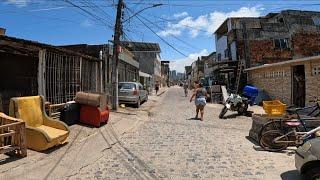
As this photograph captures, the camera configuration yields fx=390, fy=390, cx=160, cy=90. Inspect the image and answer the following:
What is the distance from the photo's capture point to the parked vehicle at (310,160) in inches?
241

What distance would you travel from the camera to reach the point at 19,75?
11.8 metres

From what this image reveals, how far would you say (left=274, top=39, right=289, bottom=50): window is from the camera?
3900cm

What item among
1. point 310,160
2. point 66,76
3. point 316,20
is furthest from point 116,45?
point 316,20

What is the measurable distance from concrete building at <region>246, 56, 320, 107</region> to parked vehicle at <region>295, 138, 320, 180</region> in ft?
45.8

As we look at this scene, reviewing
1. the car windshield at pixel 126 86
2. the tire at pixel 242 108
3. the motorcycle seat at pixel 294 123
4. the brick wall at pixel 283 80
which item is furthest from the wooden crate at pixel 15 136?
the car windshield at pixel 126 86

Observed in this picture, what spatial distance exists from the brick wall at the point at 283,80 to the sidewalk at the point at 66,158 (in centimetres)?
1175

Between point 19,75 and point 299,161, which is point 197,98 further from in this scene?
point 299,161

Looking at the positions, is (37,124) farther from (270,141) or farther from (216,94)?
(216,94)

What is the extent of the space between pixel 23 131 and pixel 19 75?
12.4 feet

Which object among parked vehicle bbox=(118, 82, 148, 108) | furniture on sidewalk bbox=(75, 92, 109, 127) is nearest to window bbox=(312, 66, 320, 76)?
parked vehicle bbox=(118, 82, 148, 108)

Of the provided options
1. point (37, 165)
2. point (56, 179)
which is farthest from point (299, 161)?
point (37, 165)

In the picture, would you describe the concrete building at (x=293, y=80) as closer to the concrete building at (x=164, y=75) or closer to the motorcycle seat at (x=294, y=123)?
the motorcycle seat at (x=294, y=123)

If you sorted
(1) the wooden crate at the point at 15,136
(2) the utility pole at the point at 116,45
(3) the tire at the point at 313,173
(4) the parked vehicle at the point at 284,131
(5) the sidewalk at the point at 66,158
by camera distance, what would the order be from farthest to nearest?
(2) the utility pole at the point at 116,45 < (4) the parked vehicle at the point at 284,131 < (1) the wooden crate at the point at 15,136 < (5) the sidewalk at the point at 66,158 < (3) the tire at the point at 313,173

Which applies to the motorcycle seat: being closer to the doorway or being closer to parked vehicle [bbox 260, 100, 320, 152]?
parked vehicle [bbox 260, 100, 320, 152]
